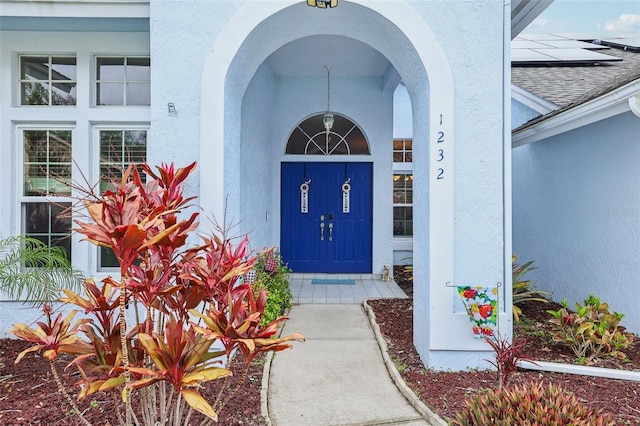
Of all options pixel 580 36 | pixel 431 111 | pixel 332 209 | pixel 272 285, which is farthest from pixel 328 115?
pixel 580 36

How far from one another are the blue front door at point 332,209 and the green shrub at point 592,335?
4190mm

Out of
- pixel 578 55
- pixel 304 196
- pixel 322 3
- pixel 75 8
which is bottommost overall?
pixel 304 196

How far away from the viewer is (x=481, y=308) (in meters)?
3.67

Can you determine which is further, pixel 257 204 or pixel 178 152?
pixel 257 204

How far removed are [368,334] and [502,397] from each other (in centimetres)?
250

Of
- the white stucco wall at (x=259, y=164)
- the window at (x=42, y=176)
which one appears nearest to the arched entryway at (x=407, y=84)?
the white stucco wall at (x=259, y=164)

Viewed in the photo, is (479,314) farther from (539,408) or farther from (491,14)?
(491,14)

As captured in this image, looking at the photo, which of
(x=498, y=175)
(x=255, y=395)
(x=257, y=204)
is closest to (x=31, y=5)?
(x=257, y=204)

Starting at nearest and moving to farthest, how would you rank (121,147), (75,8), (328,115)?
(75,8), (121,147), (328,115)

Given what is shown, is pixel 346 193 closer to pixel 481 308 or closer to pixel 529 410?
pixel 481 308

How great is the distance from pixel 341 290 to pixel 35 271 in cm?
440

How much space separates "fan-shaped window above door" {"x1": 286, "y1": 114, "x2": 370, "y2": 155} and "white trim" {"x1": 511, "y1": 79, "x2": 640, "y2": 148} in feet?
9.68

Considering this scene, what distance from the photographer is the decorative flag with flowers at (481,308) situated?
12.0 feet

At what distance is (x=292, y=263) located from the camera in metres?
8.10
